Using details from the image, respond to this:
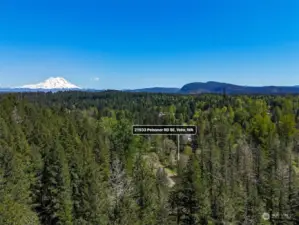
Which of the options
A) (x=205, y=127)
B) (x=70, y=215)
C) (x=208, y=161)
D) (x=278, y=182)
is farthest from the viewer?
(x=205, y=127)

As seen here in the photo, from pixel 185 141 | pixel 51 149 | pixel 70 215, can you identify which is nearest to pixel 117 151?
pixel 51 149

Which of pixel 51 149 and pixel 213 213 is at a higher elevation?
pixel 51 149

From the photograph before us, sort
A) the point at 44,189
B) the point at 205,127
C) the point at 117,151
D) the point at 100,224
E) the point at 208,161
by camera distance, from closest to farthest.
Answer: the point at 100,224 < the point at 44,189 < the point at 208,161 < the point at 117,151 < the point at 205,127

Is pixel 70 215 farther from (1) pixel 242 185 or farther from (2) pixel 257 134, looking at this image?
(2) pixel 257 134

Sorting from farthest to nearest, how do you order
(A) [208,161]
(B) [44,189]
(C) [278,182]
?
1. (A) [208,161]
2. (C) [278,182]
3. (B) [44,189]

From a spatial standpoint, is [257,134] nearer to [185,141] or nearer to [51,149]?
[185,141]

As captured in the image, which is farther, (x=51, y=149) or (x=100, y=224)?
(x=51, y=149)

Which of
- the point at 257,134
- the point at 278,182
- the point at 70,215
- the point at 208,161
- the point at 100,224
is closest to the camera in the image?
the point at 100,224

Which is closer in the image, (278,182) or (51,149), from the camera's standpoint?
(51,149)

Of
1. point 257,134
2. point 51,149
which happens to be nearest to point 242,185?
point 51,149
